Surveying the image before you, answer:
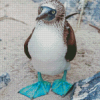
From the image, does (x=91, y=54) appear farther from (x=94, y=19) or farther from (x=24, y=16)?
(x=24, y=16)

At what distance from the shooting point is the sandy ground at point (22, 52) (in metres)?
2.04

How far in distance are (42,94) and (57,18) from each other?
2.90ft

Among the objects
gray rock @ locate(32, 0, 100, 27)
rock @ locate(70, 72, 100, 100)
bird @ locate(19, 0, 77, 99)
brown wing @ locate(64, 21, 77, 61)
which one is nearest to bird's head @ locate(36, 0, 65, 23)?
bird @ locate(19, 0, 77, 99)

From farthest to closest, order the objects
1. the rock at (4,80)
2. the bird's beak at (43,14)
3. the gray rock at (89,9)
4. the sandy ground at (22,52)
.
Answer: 1. the gray rock at (89,9)
2. the sandy ground at (22,52)
3. the rock at (4,80)
4. the bird's beak at (43,14)

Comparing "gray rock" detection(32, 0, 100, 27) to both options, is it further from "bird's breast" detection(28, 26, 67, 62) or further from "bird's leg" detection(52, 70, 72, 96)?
"bird's breast" detection(28, 26, 67, 62)

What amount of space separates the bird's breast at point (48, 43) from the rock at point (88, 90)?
0.36 m

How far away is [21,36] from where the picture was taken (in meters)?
3.16

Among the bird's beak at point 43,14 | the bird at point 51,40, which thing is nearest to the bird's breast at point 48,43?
the bird at point 51,40

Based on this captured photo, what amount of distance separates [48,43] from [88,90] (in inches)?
21.7

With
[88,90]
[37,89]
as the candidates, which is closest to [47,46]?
[88,90]

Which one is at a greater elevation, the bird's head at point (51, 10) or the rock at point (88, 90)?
the bird's head at point (51, 10)

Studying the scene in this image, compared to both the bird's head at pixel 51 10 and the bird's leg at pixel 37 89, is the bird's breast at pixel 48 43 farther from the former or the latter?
the bird's leg at pixel 37 89

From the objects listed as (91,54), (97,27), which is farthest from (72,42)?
(97,27)

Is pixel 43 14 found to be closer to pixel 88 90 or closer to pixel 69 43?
pixel 69 43
